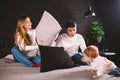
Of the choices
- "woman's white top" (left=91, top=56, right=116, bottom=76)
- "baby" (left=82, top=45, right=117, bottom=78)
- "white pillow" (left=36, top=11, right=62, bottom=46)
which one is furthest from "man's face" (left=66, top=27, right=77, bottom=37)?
"woman's white top" (left=91, top=56, right=116, bottom=76)

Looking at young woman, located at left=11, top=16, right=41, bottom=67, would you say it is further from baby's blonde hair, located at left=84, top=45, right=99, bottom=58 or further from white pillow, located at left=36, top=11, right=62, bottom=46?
baby's blonde hair, located at left=84, top=45, right=99, bottom=58

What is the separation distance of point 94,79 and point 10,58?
1753 mm

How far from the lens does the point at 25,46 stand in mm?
3111

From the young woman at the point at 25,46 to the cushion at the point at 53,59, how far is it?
1.03 ft

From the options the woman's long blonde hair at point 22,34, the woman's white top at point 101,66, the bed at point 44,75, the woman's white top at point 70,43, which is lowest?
the bed at point 44,75

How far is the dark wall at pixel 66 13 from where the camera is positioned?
4418 millimetres

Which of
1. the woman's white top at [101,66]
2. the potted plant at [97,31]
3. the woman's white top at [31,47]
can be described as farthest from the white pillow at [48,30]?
the potted plant at [97,31]

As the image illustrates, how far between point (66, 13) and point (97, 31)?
717 millimetres

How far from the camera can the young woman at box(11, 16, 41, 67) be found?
3.06m

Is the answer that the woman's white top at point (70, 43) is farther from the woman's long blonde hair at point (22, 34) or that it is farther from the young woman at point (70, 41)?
the woman's long blonde hair at point (22, 34)

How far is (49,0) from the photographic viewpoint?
4.60 metres

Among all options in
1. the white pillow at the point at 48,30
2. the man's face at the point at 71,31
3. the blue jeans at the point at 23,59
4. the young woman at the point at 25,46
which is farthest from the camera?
the man's face at the point at 71,31

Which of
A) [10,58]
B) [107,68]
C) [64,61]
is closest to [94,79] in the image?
[107,68]

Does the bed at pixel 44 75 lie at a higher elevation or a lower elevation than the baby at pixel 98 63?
lower
